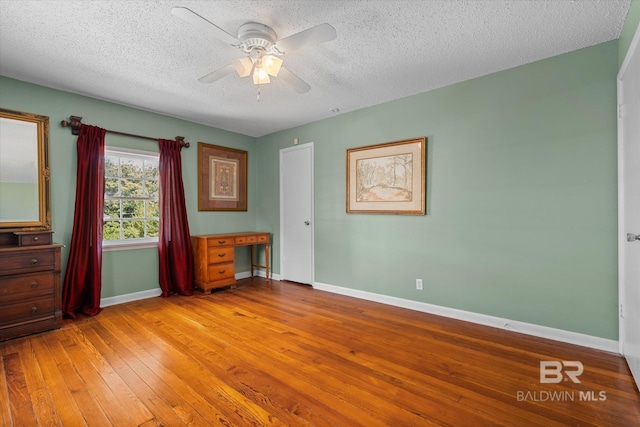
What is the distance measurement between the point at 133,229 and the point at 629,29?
503 centimetres

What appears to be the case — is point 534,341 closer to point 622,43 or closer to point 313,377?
point 313,377

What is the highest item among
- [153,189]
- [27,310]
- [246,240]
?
[153,189]

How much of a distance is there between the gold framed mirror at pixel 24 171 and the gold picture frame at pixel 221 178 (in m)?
1.72

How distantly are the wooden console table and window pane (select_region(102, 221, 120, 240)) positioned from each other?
0.90 metres

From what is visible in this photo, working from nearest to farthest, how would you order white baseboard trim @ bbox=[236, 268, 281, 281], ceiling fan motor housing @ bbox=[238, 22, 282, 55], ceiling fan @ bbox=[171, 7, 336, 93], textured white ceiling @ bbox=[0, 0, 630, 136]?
ceiling fan @ bbox=[171, 7, 336, 93] < textured white ceiling @ bbox=[0, 0, 630, 136] < ceiling fan motor housing @ bbox=[238, 22, 282, 55] < white baseboard trim @ bbox=[236, 268, 281, 281]

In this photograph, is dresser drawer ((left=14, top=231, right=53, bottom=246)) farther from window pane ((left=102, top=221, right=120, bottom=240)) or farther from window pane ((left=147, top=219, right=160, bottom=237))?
window pane ((left=147, top=219, right=160, bottom=237))

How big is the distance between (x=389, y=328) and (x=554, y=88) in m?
2.54

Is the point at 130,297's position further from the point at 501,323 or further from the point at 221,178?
the point at 501,323

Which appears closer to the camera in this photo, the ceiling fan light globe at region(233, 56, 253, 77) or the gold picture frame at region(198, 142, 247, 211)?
the ceiling fan light globe at region(233, 56, 253, 77)

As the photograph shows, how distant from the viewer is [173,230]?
402 cm

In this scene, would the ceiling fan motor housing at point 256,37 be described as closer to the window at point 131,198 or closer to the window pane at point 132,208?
the window at point 131,198

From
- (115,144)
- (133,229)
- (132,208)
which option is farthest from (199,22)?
(133,229)

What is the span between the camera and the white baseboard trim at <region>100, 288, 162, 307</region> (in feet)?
11.7

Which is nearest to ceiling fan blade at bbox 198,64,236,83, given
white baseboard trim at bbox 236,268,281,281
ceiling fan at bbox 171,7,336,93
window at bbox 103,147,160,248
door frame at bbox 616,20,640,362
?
ceiling fan at bbox 171,7,336,93
